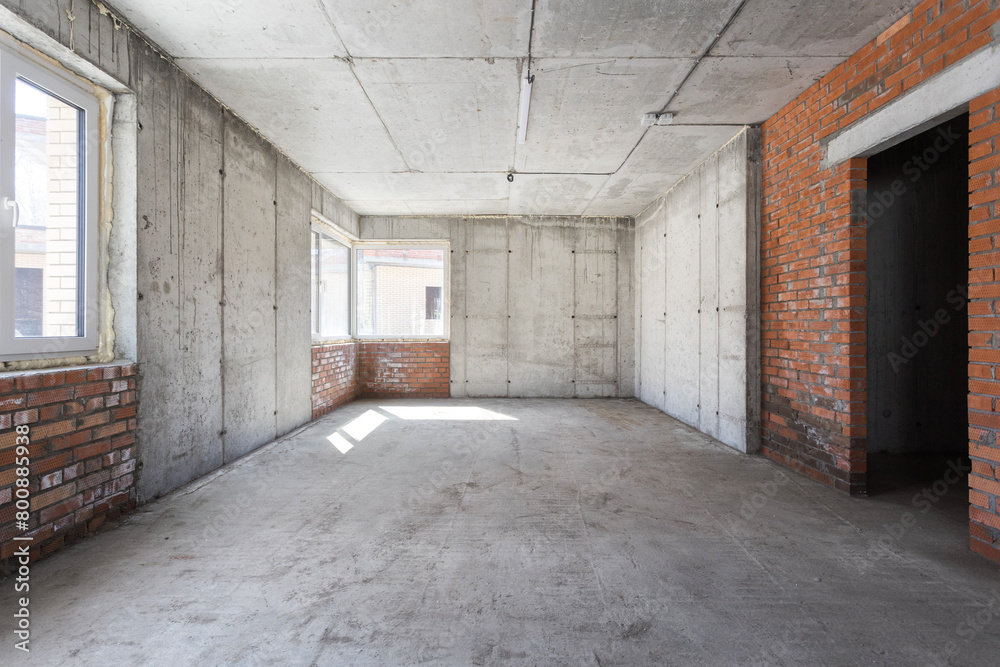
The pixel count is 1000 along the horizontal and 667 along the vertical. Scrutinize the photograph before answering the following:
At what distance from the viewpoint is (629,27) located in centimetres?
244

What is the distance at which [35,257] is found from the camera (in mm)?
2059

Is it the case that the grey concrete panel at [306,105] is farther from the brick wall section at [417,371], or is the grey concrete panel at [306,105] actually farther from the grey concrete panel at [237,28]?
the brick wall section at [417,371]

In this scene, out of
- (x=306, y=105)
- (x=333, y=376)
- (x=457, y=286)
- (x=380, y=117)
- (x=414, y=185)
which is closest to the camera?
(x=306, y=105)

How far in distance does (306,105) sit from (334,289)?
3.13 meters

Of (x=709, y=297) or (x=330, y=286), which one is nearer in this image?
(x=709, y=297)

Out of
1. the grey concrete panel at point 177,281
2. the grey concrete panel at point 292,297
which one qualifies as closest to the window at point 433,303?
the grey concrete panel at point 292,297

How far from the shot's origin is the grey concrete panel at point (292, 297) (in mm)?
4145

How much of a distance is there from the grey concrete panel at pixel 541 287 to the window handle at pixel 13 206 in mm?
5202

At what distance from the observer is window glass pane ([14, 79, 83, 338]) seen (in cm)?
198

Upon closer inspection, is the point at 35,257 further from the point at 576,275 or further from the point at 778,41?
the point at 576,275

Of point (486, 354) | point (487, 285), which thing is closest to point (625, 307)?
point (487, 285)

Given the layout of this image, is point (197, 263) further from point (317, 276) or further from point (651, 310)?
point (651, 310)

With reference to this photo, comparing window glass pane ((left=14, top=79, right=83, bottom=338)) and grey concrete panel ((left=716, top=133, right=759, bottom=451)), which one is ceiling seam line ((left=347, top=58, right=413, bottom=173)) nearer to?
window glass pane ((left=14, top=79, right=83, bottom=338))

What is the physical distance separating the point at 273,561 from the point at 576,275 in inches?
216
